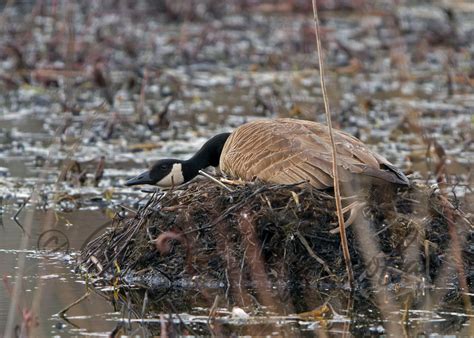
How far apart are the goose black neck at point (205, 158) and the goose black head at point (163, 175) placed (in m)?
0.06

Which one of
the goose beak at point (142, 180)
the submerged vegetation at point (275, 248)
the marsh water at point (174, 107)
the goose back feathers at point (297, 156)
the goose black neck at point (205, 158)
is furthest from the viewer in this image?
the goose black neck at point (205, 158)

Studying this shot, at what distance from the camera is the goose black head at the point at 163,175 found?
27.1 ft

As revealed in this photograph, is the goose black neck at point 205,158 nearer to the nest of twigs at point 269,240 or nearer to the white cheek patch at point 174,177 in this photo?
the white cheek patch at point 174,177

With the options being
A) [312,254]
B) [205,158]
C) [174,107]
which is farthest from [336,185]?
[174,107]

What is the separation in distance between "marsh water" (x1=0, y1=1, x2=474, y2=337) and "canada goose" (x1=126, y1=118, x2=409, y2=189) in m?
0.64

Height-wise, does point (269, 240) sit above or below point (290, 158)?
below

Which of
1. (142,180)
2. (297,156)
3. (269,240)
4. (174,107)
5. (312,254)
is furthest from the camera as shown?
(174,107)

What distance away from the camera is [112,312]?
6.18 meters

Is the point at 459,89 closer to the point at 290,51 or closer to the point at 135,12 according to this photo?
the point at 290,51

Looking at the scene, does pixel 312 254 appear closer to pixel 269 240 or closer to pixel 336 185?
pixel 269 240

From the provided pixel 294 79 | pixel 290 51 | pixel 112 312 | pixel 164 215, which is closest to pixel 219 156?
pixel 164 215

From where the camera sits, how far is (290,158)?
7207mm

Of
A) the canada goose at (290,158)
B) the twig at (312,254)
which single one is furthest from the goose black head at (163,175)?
the twig at (312,254)

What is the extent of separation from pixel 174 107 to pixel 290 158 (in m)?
6.22
